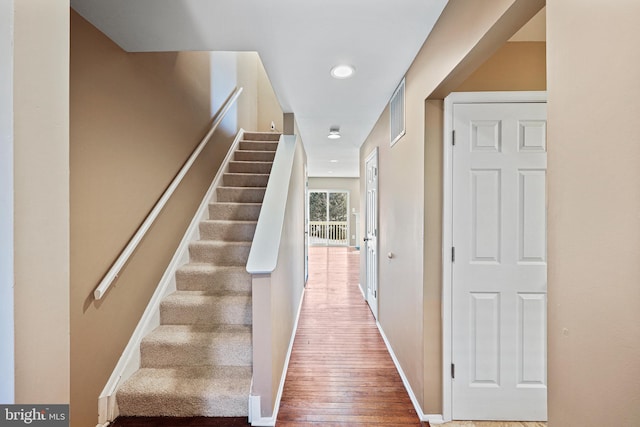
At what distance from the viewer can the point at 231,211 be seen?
307cm

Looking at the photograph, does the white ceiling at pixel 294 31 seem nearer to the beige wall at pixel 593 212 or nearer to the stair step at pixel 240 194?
the beige wall at pixel 593 212

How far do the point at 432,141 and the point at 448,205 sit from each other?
1.34 feet

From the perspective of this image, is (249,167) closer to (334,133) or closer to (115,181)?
(334,133)

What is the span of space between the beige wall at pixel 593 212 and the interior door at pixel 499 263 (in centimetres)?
93

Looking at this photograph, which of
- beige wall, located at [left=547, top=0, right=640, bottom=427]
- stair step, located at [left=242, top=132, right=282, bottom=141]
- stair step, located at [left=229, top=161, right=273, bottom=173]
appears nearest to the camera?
beige wall, located at [left=547, top=0, right=640, bottom=427]

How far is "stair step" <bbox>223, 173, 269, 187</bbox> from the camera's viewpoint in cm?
348

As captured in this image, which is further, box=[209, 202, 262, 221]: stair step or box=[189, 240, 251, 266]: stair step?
box=[209, 202, 262, 221]: stair step

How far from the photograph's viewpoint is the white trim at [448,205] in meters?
1.73

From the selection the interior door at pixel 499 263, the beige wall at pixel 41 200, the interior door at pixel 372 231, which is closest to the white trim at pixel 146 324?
the beige wall at pixel 41 200

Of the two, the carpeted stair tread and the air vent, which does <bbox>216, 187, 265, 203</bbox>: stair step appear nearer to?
the carpeted stair tread

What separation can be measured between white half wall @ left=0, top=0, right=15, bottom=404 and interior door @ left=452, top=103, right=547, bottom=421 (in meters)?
1.84

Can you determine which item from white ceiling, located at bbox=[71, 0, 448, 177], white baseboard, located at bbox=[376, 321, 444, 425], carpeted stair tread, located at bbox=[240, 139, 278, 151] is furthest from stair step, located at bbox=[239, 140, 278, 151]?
white baseboard, located at bbox=[376, 321, 444, 425]

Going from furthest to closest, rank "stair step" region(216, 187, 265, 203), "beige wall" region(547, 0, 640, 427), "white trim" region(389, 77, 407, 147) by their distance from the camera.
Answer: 1. "stair step" region(216, 187, 265, 203)
2. "white trim" region(389, 77, 407, 147)
3. "beige wall" region(547, 0, 640, 427)

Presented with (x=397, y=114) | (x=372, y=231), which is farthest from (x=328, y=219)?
(x=397, y=114)
